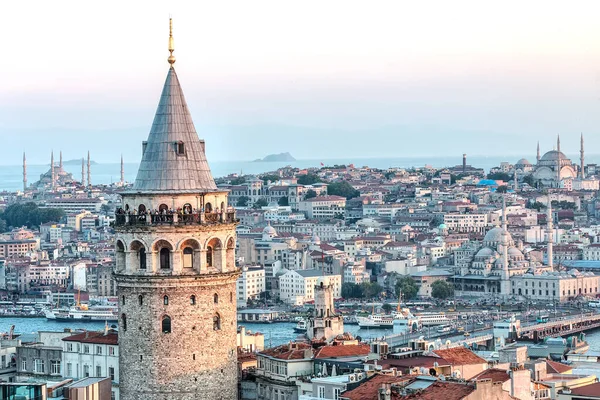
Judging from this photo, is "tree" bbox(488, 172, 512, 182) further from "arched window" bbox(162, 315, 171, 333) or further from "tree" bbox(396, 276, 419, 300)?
"arched window" bbox(162, 315, 171, 333)

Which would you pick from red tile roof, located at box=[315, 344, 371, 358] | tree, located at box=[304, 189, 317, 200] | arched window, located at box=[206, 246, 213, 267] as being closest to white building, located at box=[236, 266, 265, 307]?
tree, located at box=[304, 189, 317, 200]

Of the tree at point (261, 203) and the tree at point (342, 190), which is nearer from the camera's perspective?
the tree at point (261, 203)

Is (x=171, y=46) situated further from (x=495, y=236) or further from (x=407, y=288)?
(x=495, y=236)

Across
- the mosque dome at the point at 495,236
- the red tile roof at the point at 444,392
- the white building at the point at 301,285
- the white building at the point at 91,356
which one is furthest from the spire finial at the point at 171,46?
the mosque dome at the point at 495,236

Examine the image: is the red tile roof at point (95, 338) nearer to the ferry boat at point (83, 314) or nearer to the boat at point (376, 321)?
the boat at point (376, 321)

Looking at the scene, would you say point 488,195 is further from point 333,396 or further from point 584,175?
point 333,396
